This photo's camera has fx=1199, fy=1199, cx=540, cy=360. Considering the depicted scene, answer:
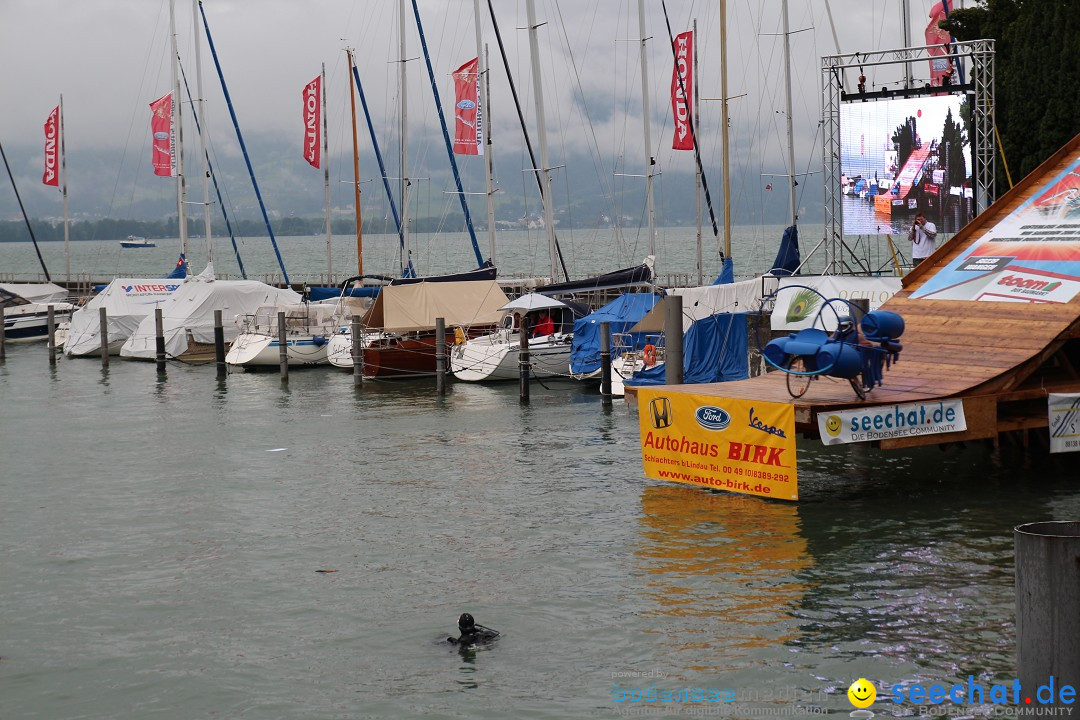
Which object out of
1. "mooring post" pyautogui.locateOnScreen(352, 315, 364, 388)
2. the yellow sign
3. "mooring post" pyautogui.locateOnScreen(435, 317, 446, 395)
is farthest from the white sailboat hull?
the yellow sign

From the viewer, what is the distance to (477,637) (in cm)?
1153

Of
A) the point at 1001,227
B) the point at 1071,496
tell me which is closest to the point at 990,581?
the point at 1071,496

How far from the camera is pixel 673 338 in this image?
2347 centimetres

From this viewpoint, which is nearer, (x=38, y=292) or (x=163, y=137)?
(x=163, y=137)

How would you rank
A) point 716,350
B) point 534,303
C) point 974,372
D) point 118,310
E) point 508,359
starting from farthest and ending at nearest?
point 118,310 → point 534,303 → point 508,359 → point 716,350 → point 974,372

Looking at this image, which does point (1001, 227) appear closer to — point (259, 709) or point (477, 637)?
point (477, 637)

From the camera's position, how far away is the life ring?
29.7m

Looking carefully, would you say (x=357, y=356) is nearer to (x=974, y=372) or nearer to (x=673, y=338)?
(x=673, y=338)

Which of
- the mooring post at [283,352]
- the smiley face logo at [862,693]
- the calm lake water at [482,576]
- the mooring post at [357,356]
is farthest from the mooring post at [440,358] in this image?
the smiley face logo at [862,693]

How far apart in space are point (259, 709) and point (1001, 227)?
16.5m

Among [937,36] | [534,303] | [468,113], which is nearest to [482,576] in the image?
[534,303]

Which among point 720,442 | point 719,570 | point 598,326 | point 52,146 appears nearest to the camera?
point 719,570

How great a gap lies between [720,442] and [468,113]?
1135 inches

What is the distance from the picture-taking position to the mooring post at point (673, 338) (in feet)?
76.4
